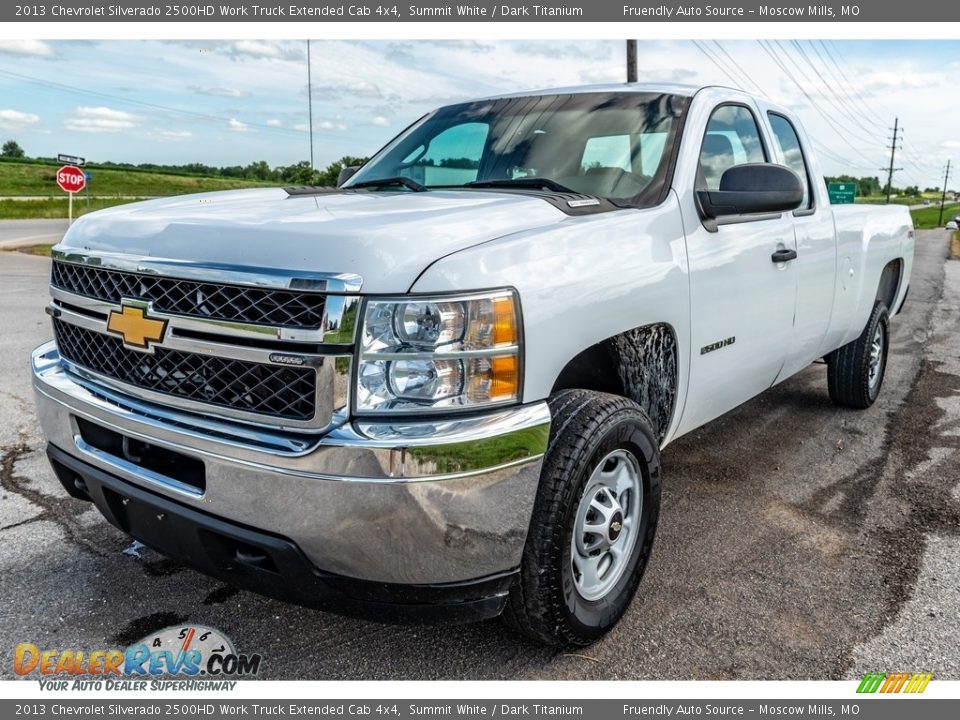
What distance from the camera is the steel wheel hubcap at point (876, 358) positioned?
5.66m

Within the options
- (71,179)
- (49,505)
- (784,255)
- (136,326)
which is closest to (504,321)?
(136,326)

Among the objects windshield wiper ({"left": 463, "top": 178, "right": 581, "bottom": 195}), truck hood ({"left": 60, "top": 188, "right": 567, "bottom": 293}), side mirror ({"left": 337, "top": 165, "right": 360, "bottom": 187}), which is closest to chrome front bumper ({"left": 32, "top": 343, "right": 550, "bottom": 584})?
truck hood ({"left": 60, "top": 188, "right": 567, "bottom": 293})

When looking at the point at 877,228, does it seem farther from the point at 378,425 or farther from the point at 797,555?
the point at 378,425

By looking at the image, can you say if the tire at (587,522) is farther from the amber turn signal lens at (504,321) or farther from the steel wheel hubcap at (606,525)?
the amber turn signal lens at (504,321)

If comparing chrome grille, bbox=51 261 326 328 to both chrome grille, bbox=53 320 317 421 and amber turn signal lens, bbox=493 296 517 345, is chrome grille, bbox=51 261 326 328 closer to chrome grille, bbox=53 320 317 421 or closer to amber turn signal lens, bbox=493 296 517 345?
chrome grille, bbox=53 320 317 421

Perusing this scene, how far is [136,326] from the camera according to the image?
2.42 meters

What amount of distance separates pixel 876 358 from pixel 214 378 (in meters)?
5.04

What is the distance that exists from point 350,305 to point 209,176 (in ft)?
257

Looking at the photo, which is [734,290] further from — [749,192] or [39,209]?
[39,209]

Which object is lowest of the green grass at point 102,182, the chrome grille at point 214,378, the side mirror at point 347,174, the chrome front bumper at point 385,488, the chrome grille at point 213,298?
the chrome front bumper at point 385,488

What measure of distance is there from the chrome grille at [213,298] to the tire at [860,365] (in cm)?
447

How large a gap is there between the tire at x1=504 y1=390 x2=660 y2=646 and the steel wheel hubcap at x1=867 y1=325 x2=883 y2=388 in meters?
→ 3.57

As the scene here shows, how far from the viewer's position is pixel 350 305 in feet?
6.79

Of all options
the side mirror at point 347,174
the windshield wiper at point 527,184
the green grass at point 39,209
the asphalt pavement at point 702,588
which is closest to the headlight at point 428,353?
the asphalt pavement at point 702,588
